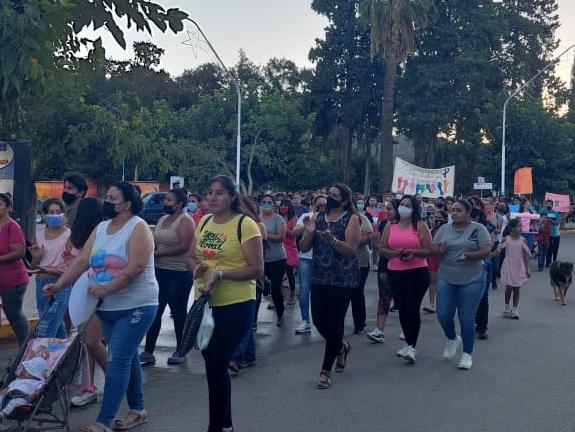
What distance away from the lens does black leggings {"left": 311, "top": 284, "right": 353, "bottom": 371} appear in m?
6.45

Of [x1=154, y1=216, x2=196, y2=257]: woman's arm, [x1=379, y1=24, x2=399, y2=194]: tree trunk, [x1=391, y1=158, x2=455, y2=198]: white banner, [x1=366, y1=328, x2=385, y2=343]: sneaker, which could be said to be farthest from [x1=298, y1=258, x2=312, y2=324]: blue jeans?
[x1=379, y1=24, x2=399, y2=194]: tree trunk

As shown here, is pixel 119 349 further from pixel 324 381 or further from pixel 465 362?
pixel 465 362

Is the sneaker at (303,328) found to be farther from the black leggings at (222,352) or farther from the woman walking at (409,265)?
the black leggings at (222,352)

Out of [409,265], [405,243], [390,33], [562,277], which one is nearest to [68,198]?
[405,243]

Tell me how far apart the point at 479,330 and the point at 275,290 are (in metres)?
2.62

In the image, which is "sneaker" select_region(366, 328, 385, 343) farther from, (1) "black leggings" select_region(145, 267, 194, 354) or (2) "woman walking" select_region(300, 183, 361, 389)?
(1) "black leggings" select_region(145, 267, 194, 354)

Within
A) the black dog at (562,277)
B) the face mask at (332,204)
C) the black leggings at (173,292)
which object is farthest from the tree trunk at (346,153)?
the face mask at (332,204)

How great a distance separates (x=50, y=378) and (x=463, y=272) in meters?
4.31

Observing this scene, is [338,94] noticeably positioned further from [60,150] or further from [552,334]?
[552,334]

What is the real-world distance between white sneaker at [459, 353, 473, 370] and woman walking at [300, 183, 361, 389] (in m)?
1.43

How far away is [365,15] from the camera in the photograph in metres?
29.9

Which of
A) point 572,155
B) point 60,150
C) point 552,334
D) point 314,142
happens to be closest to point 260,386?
point 552,334

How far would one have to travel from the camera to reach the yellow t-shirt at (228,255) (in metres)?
4.73

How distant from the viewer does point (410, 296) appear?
750 centimetres
